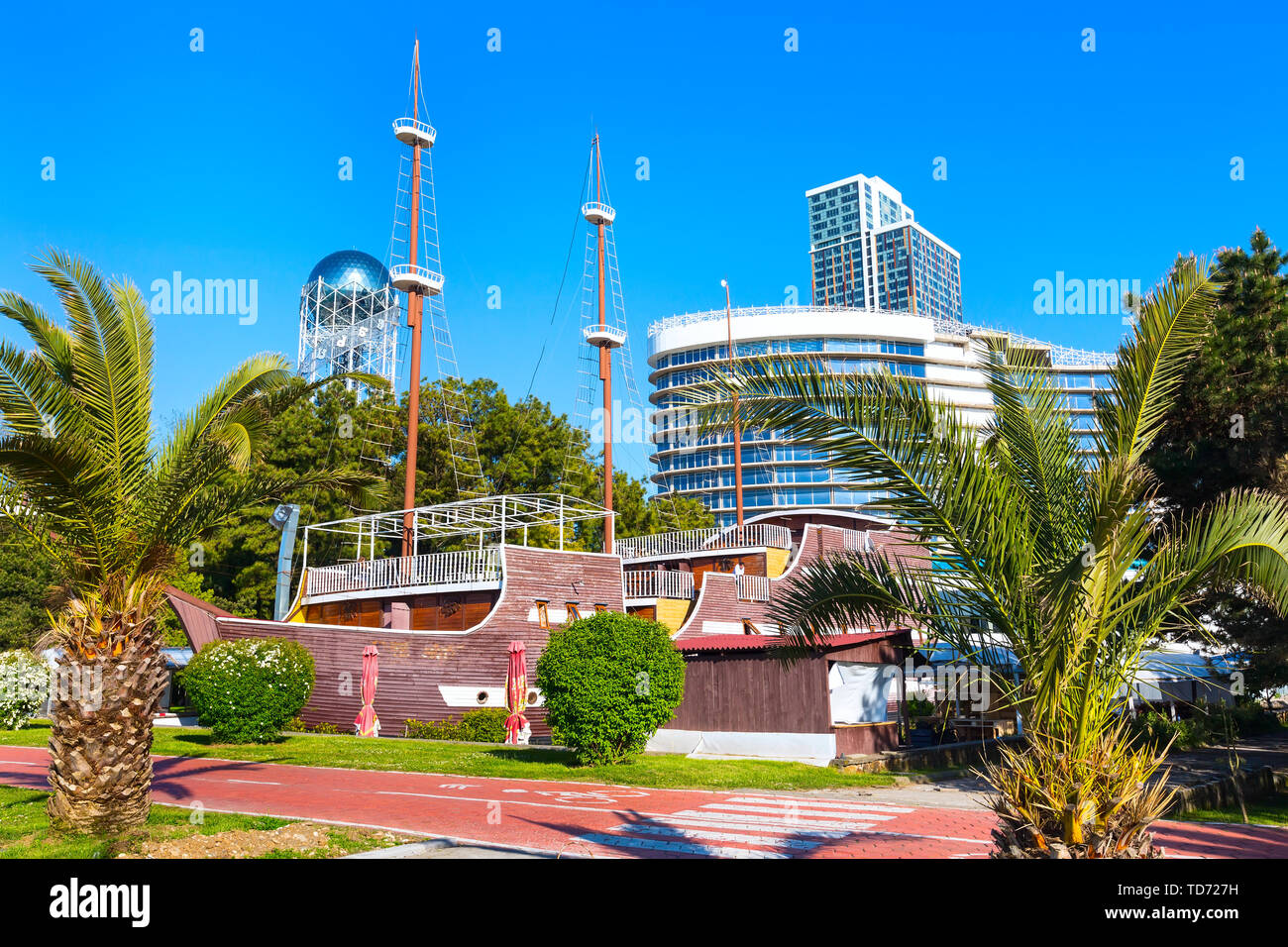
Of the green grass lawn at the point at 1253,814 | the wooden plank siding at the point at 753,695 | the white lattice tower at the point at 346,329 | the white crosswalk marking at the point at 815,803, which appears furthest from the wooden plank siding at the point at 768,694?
the white lattice tower at the point at 346,329

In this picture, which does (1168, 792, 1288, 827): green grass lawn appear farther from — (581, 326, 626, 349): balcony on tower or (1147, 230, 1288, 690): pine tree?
(581, 326, 626, 349): balcony on tower

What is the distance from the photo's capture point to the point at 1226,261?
55.8 ft

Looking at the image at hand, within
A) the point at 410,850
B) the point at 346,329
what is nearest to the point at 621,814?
the point at 410,850

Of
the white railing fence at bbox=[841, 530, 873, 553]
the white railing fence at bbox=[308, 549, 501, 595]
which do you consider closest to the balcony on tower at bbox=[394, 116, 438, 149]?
the white railing fence at bbox=[308, 549, 501, 595]

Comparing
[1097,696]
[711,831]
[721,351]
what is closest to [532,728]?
[711,831]

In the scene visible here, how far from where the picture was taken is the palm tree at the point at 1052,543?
245 inches

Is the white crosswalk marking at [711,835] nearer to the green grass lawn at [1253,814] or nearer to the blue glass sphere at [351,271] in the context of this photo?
the green grass lawn at [1253,814]

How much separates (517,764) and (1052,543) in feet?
41.7

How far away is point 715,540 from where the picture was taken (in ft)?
118

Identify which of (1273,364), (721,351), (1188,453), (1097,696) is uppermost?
(721,351)

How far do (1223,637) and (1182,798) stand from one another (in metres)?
5.41

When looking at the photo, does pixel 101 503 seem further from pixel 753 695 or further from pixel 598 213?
pixel 598 213

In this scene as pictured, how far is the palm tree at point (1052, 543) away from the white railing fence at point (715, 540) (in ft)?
89.8
